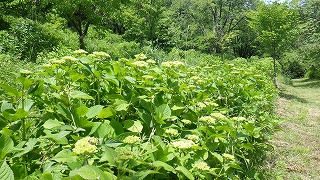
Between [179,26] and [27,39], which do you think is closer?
[27,39]

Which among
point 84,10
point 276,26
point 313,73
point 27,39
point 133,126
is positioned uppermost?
point 276,26

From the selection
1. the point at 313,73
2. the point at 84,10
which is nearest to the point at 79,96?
the point at 84,10

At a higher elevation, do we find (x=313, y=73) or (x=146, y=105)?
(x=146, y=105)

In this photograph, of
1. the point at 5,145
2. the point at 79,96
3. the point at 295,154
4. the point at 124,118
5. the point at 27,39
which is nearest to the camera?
the point at 5,145

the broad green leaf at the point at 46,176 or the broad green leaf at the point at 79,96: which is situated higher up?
the broad green leaf at the point at 79,96

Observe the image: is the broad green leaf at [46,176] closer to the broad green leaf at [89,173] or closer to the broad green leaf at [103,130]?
the broad green leaf at [89,173]

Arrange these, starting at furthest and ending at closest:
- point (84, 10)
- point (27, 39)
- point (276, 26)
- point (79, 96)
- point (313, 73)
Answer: point (313, 73) → point (276, 26) → point (84, 10) → point (27, 39) → point (79, 96)

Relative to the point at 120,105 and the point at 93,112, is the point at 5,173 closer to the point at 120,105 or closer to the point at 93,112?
the point at 93,112

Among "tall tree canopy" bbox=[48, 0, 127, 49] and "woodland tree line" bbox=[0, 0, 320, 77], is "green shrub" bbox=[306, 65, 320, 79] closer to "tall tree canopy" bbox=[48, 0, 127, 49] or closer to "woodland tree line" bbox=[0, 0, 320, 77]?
"woodland tree line" bbox=[0, 0, 320, 77]

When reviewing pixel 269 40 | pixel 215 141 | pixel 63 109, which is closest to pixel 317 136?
pixel 215 141

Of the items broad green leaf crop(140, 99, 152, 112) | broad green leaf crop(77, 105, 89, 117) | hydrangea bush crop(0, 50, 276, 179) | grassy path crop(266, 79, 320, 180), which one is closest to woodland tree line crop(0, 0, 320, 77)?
grassy path crop(266, 79, 320, 180)

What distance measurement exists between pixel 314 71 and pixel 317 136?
20091 mm

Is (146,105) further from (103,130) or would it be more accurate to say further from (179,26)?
(179,26)

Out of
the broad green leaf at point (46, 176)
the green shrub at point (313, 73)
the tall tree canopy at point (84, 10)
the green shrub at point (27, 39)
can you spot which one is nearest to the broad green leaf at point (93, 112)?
the broad green leaf at point (46, 176)
